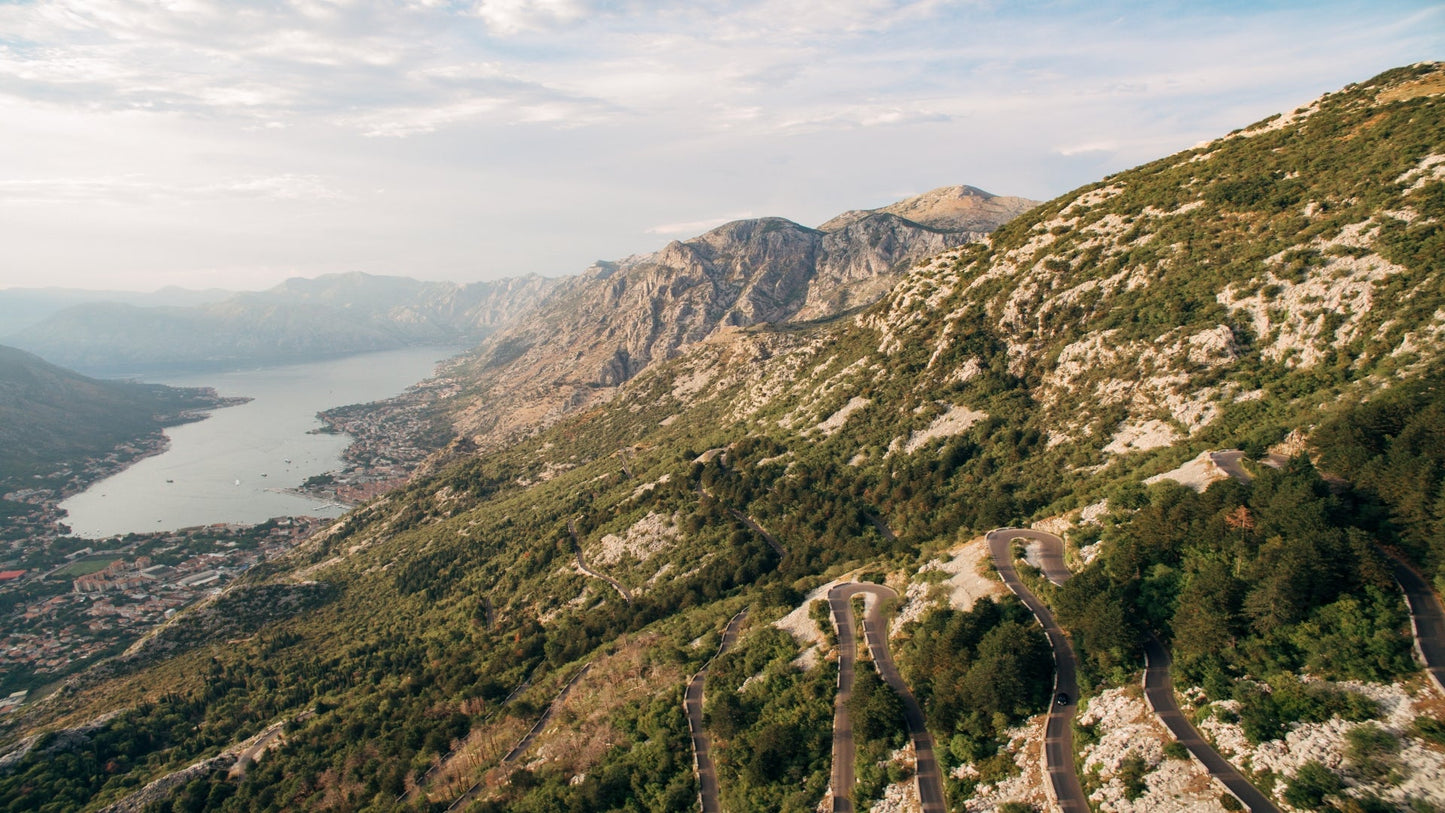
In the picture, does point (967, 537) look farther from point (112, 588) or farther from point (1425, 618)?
point (112, 588)

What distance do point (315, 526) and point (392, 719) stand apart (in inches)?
4703

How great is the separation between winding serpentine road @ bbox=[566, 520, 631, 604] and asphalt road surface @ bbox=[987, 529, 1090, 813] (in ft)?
117

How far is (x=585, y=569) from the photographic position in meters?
66.4

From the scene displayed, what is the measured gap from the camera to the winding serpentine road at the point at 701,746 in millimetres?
26888

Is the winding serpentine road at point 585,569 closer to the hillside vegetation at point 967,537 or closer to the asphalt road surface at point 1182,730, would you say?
the hillside vegetation at point 967,537

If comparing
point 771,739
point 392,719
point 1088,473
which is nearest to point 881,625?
point 771,739

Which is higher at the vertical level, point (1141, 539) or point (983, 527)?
point (1141, 539)

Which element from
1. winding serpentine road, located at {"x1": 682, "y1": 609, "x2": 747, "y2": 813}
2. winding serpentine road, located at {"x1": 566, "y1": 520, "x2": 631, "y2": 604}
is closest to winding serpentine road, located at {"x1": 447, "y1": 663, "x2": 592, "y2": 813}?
winding serpentine road, located at {"x1": 682, "y1": 609, "x2": 747, "y2": 813}

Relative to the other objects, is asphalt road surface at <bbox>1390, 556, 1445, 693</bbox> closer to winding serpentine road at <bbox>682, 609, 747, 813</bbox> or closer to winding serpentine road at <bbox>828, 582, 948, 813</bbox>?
winding serpentine road at <bbox>828, 582, 948, 813</bbox>

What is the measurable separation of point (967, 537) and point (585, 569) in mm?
42883

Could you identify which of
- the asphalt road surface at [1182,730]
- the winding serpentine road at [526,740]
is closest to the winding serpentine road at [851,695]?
the asphalt road surface at [1182,730]

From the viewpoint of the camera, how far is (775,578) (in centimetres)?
5006

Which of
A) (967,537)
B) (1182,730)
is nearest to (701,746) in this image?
(1182,730)

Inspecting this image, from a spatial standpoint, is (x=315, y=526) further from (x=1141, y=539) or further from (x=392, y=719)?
(x=1141, y=539)
